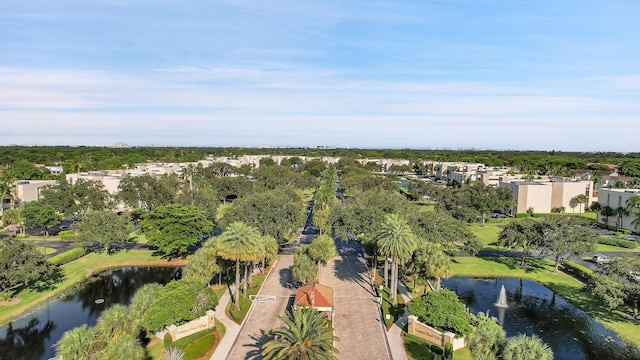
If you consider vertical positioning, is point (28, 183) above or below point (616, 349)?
above

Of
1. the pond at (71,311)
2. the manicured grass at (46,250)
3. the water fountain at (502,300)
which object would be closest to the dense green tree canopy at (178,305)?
the pond at (71,311)

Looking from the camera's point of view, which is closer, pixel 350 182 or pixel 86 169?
pixel 350 182

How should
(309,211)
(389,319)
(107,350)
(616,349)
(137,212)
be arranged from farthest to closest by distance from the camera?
(309,211), (137,212), (389,319), (616,349), (107,350)

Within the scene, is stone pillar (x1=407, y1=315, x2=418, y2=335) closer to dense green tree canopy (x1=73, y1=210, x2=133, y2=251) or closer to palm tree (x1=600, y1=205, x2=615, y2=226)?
dense green tree canopy (x1=73, y1=210, x2=133, y2=251)

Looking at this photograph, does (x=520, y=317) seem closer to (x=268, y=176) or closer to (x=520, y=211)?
(x=520, y=211)

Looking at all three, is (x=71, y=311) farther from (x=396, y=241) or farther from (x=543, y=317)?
(x=543, y=317)

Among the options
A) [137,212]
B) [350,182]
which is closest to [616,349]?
[350,182]
